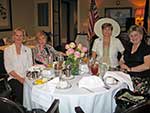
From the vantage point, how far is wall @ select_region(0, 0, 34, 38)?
24.7 feet

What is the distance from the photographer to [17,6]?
7.66 m

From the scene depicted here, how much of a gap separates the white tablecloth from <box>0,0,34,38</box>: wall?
5.29 m

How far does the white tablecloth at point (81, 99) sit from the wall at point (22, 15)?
529cm

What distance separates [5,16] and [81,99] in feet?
18.9

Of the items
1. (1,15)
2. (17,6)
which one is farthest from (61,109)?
(17,6)

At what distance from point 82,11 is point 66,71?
22.6 feet

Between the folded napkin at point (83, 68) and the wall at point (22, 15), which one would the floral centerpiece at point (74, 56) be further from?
the wall at point (22, 15)

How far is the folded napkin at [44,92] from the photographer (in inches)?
87.4

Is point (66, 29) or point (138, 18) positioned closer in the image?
point (138, 18)

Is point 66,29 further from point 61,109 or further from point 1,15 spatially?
point 61,109

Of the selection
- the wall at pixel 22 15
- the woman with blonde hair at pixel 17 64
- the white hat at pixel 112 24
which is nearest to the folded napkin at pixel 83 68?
the woman with blonde hair at pixel 17 64

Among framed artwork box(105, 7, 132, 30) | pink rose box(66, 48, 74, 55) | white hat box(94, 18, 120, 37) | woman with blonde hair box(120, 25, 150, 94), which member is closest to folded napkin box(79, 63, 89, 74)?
pink rose box(66, 48, 74, 55)

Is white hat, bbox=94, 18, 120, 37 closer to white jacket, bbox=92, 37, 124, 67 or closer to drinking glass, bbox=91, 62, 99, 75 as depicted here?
white jacket, bbox=92, 37, 124, 67

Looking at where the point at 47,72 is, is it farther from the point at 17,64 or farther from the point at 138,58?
the point at 138,58
